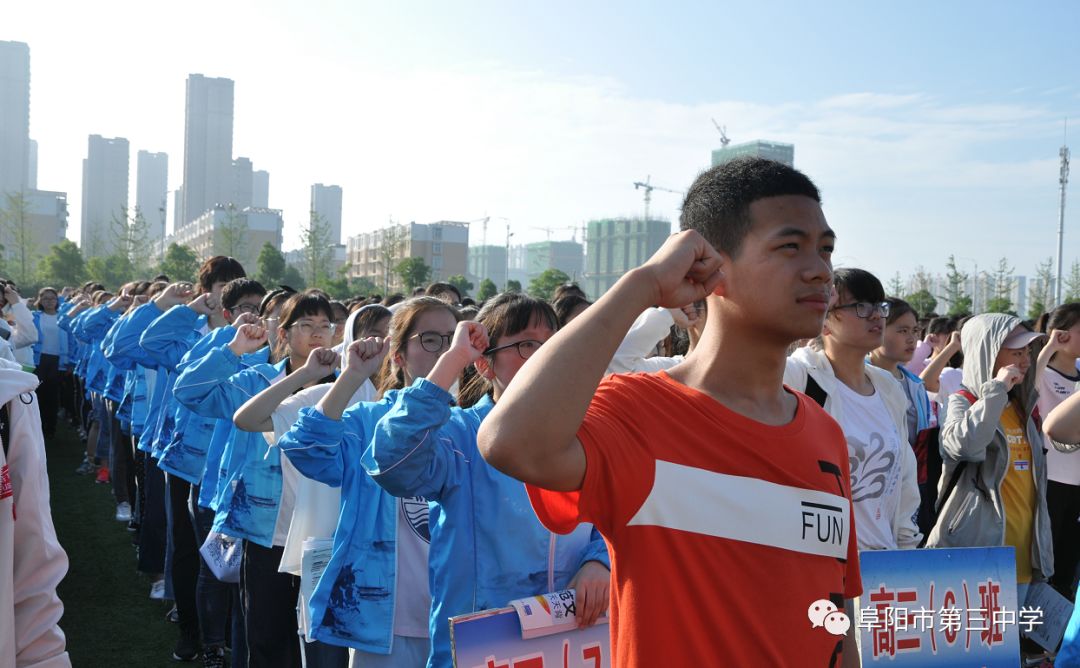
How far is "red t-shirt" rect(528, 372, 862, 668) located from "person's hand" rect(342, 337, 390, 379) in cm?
175

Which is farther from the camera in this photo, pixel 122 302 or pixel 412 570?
pixel 122 302

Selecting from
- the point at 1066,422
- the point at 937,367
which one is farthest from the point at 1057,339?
the point at 937,367

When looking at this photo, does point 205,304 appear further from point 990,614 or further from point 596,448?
point 596,448

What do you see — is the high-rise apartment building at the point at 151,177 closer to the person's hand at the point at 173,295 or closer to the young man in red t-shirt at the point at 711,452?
the person's hand at the point at 173,295

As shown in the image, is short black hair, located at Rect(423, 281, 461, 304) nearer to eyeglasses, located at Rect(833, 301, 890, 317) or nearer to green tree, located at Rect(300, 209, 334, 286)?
eyeglasses, located at Rect(833, 301, 890, 317)

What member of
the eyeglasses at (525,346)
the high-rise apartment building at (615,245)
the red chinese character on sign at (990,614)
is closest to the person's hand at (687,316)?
the eyeglasses at (525,346)

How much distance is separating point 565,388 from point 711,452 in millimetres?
429

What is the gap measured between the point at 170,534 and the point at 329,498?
112 inches

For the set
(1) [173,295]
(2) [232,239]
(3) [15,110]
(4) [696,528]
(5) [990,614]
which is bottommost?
(5) [990,614]

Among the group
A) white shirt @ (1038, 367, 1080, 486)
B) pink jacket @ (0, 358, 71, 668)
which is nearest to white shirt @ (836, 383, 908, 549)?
white shirt @ (1038, 367, 1080, 486)

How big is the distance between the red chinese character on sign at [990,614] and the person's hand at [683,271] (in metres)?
3.20

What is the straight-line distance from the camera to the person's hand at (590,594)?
9.31 ft

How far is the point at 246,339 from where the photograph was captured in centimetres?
513

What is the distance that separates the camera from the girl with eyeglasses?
4.08 m
